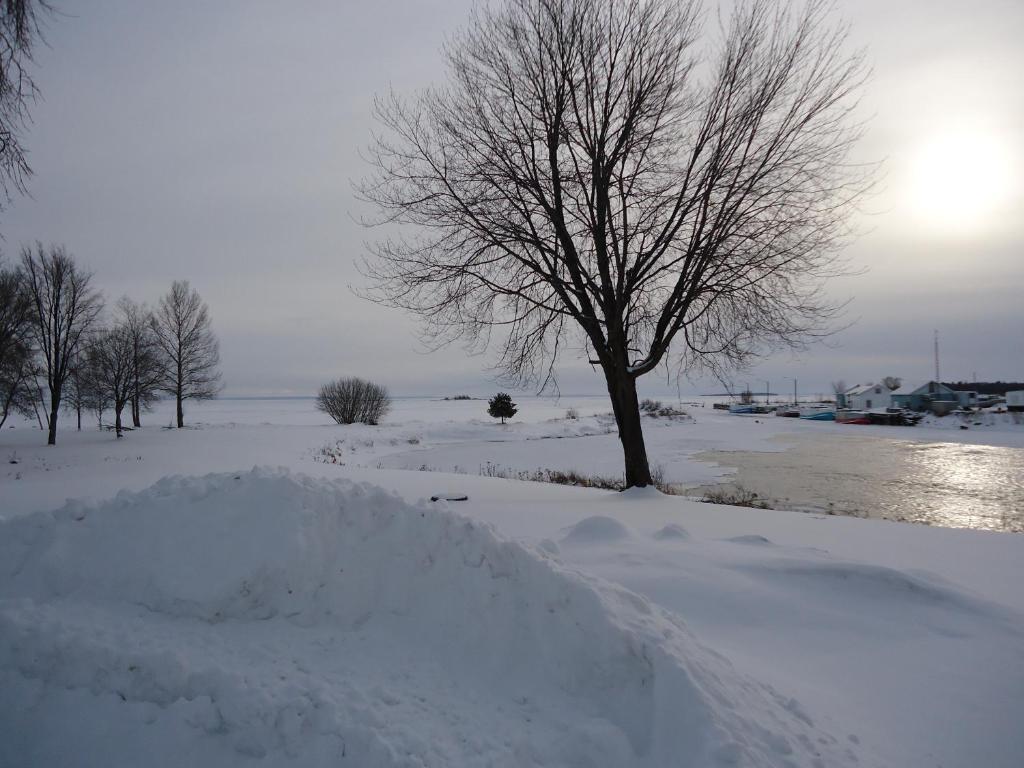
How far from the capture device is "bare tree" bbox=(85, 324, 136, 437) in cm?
2750

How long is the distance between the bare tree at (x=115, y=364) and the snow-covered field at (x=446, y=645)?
2890cm

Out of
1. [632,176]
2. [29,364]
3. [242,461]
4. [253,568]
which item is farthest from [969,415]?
[29,364]

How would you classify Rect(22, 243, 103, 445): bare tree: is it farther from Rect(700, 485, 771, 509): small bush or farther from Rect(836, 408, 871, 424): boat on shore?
Rect(836, 408, 871, 424): boat on shore

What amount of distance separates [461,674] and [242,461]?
1656cm

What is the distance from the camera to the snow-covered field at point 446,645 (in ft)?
8.57

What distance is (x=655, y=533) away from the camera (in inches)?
248

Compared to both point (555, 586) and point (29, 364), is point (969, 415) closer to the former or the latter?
point (555, 586)

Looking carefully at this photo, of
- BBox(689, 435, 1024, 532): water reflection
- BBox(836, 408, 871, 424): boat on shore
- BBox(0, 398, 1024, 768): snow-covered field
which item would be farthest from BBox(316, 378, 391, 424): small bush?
BBox(836, 408, 871, 424): boat on shore

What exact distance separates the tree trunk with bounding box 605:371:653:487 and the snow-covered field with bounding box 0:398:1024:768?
4.80m

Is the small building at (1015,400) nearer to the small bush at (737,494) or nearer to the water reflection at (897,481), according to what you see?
the water reflection at (897,481)

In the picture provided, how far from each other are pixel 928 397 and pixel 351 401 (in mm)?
62167

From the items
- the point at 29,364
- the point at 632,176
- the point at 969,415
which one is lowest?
the point at 969,415

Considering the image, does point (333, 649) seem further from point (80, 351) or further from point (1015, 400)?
A: point (1015, 400)

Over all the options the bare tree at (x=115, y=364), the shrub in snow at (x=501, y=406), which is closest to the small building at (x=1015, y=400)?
the shrub in snow at (x=501, y=406)
